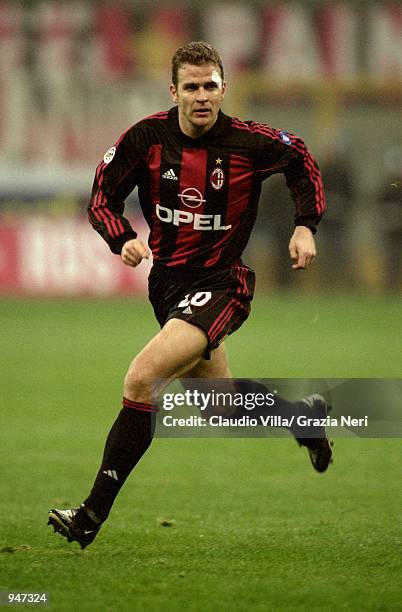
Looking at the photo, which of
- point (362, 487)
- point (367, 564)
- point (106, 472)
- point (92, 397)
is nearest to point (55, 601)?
point (106, 472)

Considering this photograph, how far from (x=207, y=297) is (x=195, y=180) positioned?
0.52m

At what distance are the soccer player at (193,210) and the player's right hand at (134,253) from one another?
0.19 ft

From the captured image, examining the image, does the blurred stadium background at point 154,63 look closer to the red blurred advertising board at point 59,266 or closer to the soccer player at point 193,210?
the red blurred advertising board at point 59,266

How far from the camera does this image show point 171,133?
559cm

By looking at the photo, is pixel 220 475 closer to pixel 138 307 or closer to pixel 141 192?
pixel 141 192

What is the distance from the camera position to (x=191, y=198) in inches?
220

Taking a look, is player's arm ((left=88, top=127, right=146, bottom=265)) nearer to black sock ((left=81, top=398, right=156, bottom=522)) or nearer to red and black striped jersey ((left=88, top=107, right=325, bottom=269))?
red and black striped jersey ((left=88, top=107, right=325, bottom=269))

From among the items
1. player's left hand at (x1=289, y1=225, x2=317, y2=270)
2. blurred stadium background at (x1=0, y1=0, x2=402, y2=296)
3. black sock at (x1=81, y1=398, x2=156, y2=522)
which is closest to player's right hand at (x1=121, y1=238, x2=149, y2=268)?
black sock at (x1=81, y1=398, x2=156, y2=522)

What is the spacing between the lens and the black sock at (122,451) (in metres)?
5.20

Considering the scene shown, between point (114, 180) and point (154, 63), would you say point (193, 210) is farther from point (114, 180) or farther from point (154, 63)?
point (154, 63)

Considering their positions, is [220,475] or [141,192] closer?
[141,192]

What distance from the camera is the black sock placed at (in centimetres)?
520

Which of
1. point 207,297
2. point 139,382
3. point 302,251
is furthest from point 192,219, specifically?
point 139,382

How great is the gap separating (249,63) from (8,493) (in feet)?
57.7
